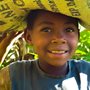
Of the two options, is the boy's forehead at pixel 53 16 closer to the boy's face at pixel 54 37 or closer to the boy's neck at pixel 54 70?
the boy's face at pixel 54 37

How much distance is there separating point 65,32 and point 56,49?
11 cm

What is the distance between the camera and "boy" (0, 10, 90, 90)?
217 cm

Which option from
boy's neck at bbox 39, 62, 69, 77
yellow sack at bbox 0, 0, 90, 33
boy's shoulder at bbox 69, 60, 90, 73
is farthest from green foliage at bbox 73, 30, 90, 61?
yellow sack at bbox 0, 0, 90, 33

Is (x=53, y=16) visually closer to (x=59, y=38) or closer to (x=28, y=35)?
(x=59, y=38)

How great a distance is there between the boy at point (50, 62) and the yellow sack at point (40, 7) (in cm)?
10

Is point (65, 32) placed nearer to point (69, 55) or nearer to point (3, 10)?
point (69, 55)

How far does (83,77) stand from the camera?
232 centimetres

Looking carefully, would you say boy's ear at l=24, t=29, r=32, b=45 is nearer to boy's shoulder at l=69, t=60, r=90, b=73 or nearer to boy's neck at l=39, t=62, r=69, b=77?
boy's neck at l=39, t=62, r=69, b=77

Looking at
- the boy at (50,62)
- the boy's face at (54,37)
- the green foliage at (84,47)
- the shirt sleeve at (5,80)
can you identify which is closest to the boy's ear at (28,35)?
the boy at (50,62)

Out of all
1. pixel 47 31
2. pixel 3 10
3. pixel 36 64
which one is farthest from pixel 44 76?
pixel 3 10

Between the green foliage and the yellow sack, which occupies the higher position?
the yellow sack

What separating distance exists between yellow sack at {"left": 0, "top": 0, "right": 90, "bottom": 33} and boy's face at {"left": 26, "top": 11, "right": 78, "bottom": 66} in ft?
0.30

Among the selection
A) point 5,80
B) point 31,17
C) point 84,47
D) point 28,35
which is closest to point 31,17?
point 31,17

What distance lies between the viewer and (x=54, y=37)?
84.3 inches
